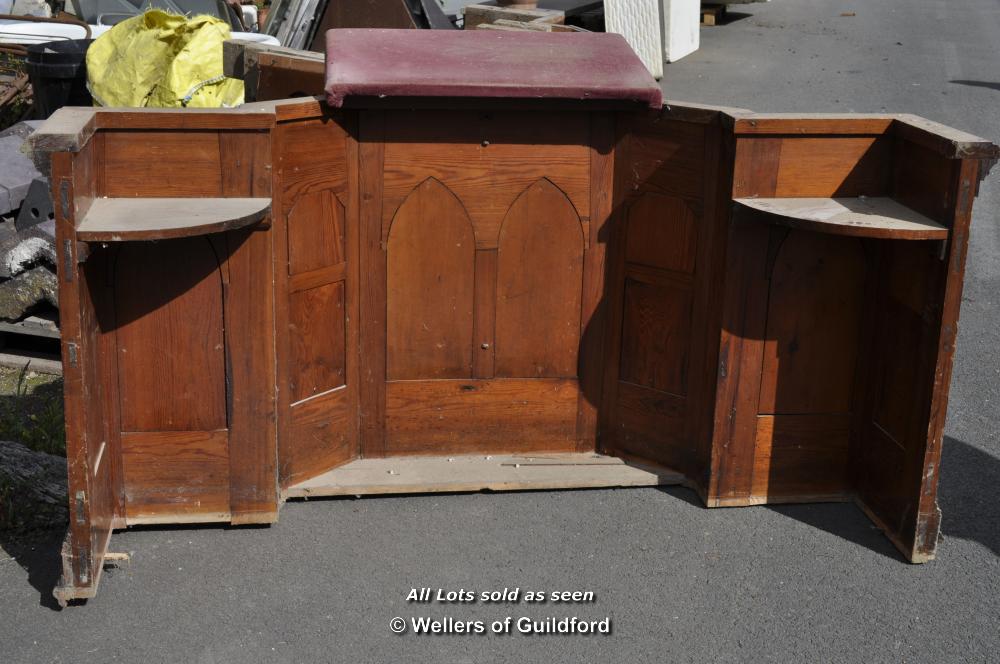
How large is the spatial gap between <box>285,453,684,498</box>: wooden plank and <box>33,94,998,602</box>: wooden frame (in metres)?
0.01

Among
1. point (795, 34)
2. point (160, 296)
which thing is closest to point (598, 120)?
point (160, 296)

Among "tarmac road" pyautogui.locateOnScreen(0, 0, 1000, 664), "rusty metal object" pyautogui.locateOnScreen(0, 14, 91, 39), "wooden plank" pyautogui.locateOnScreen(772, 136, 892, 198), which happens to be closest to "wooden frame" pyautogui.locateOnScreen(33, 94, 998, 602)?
"wooden plank" pyautogui.locateOnScreen(772, 136, 892, 198)

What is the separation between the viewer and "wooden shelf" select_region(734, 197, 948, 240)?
4.12m

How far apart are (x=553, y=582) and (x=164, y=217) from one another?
1866mm

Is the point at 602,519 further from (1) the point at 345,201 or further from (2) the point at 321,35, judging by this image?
(2) the point at 321,35

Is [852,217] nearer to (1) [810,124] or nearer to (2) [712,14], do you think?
(1) [810,124]

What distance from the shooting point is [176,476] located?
4535 mm

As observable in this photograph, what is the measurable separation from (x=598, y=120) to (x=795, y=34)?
13.9m

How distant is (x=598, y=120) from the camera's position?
479 centimetres

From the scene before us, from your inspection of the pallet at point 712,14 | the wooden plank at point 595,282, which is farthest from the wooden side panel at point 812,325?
the pallet at point 712,14

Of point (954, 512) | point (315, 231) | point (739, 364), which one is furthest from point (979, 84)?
point (315, 231)

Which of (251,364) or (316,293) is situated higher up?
(316,293)

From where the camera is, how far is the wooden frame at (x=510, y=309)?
4.23 meters

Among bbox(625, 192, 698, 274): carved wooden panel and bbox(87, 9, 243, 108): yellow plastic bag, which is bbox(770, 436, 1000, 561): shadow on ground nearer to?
bbox(625, 192, 698, 274): carved wooden panel
